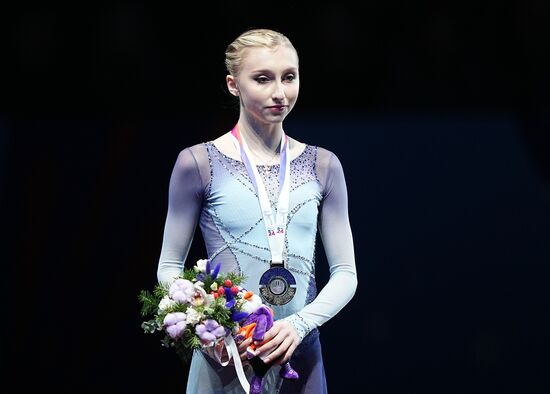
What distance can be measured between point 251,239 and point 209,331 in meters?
0.36

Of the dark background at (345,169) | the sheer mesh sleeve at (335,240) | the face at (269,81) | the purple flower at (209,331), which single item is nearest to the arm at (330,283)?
the sheer mesh sleeve at (335,240)

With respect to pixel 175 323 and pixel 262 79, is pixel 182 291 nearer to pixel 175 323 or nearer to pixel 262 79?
pixel 175 323

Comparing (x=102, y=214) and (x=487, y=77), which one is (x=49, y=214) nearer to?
(x=102, y=214)

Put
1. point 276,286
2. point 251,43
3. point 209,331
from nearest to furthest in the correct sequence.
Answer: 1. point 209,331
2. point 276,286
3. point 251,43

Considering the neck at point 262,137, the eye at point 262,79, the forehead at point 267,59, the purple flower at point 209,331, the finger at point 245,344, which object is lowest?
the finger at point 245,344

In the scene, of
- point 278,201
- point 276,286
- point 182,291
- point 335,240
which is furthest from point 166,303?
point 335,240

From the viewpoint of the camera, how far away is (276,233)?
273cm

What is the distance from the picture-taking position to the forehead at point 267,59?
277cm

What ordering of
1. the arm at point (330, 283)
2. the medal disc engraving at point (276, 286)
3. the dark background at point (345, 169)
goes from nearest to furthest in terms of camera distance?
the arm at point (330, 283)
the medal disc engraving at point (276, 286)
the dark background at point (345, 169)

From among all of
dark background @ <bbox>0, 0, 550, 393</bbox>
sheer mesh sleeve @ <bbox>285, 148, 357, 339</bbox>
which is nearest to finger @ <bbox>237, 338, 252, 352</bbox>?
sheer mesh sleeve @ <bbox>285, 148, 357, 339</bbox>

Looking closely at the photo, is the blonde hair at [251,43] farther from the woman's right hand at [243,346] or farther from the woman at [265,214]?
the woman's right hand at [243,346]

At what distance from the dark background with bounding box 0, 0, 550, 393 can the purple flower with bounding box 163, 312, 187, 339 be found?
157cm

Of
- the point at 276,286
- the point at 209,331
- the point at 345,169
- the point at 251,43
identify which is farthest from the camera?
the point at 345,169

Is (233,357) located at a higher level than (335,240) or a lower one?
lower
